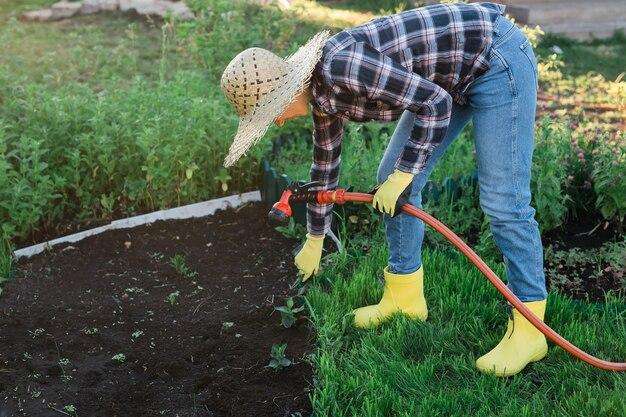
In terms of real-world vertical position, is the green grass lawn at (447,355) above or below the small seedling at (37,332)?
above

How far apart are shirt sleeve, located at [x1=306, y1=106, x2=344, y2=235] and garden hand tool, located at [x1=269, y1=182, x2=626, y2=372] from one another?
10cm

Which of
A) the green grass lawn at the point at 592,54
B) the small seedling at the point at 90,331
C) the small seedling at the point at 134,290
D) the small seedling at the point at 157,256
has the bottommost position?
the green grass lawn at the point at 592,54

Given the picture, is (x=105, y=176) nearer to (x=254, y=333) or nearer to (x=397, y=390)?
(x=254, y=333)

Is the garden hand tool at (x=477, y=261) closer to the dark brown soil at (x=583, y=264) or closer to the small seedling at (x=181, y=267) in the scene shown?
the dark brown soil at (x=583, y=264)

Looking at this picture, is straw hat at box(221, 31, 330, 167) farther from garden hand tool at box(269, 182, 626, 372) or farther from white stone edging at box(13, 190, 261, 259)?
white stone edging at box(13, 190, 261, 259)

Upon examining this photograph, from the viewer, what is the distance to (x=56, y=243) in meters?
4.45

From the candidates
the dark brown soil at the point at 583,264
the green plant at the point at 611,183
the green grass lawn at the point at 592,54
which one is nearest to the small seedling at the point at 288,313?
the dark brown soil at the point at 583,264

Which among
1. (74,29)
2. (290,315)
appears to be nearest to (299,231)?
(290,315)

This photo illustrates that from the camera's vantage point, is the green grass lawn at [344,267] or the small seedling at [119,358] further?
the small seedling at [119,358]

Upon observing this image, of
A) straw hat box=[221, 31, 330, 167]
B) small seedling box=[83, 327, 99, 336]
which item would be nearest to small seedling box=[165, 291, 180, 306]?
small seedling box=[83, 327, 99, 336]

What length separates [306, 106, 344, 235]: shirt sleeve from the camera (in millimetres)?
3244

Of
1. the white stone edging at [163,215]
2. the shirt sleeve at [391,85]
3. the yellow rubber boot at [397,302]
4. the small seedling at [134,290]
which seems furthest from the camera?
the white stone edging at [163,215]

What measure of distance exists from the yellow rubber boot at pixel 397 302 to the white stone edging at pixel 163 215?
1419mm

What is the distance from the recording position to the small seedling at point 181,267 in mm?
4121
